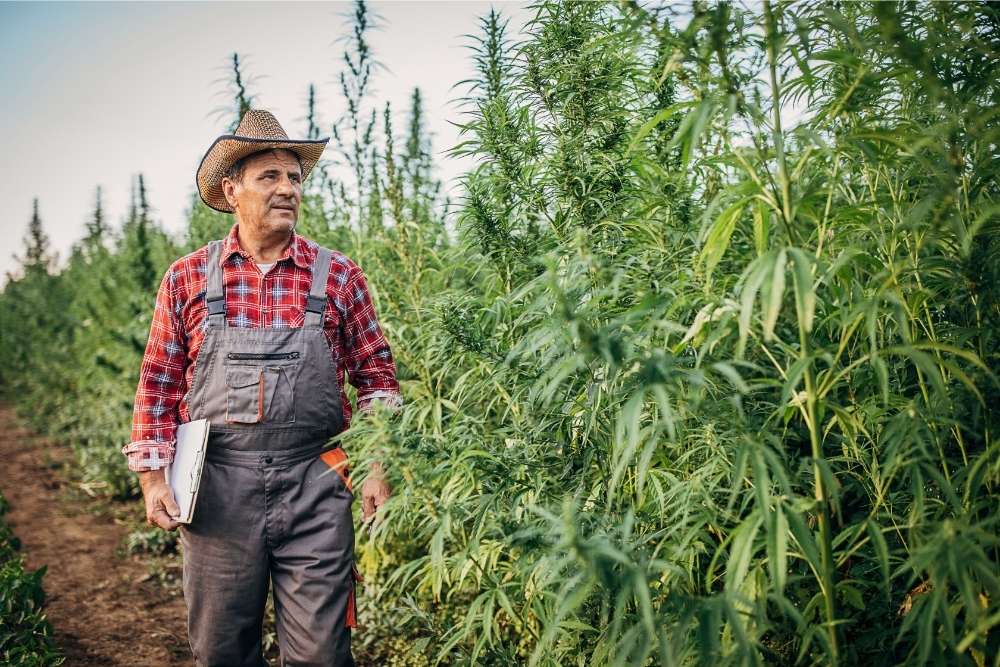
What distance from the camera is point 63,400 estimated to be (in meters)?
9.20

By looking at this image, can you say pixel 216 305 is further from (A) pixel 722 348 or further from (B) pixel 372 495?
(A) pixel 722 348

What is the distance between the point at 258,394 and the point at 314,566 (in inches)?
23.9

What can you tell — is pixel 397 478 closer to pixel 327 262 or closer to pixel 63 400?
pixel 327 262

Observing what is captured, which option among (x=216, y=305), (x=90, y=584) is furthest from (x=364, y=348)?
(x=90, y=584)

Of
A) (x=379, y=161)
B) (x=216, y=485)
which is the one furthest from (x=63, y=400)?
(x=216, y=485)

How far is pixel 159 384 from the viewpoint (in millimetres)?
2504

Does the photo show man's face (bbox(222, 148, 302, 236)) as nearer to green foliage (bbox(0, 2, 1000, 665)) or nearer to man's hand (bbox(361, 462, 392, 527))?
green foliage (bbox(0, 2, 1000, 665))

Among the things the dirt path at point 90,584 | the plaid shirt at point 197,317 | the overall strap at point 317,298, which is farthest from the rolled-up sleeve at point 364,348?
the dirt path at point 90,584

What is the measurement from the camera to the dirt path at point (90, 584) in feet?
11.9

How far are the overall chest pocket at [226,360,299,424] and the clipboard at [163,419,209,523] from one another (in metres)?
0.12

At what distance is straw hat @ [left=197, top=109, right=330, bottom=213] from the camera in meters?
2.57

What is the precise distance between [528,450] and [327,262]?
1000mm

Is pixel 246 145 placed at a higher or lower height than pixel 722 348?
higher

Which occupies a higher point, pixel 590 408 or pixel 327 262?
pixel 327 262
